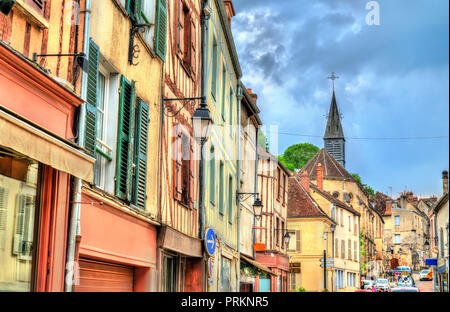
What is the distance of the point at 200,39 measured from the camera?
13.4 m

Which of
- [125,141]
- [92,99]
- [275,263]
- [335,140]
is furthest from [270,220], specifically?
[335,140]

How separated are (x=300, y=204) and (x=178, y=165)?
32868 millimetres

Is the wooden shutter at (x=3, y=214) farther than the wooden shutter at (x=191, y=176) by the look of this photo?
No

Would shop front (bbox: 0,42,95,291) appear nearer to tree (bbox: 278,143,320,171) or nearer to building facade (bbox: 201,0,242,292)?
building facade (bbox: 201,0,242,292)

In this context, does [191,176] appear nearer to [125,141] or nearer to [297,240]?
[125,141]

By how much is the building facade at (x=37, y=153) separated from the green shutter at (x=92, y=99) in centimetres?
30

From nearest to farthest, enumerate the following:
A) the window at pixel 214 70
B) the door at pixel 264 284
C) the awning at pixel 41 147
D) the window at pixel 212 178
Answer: the awning at pixel 41 147 → the window at pixel 212 178 → the window at pixel 214 70 → the door at pixel 264 284

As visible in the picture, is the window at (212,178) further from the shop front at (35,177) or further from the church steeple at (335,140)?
the church steeple at (335,140)

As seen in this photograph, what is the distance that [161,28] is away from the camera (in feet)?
32.4

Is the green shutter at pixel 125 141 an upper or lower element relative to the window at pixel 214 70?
lower

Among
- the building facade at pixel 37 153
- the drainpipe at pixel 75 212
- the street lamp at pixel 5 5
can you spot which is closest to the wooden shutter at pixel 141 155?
the drainpipe at pixel 75 212

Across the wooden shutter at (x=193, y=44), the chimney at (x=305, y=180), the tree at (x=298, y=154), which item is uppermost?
the tree at (x=298, y=154)

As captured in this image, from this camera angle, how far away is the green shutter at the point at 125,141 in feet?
25.8
